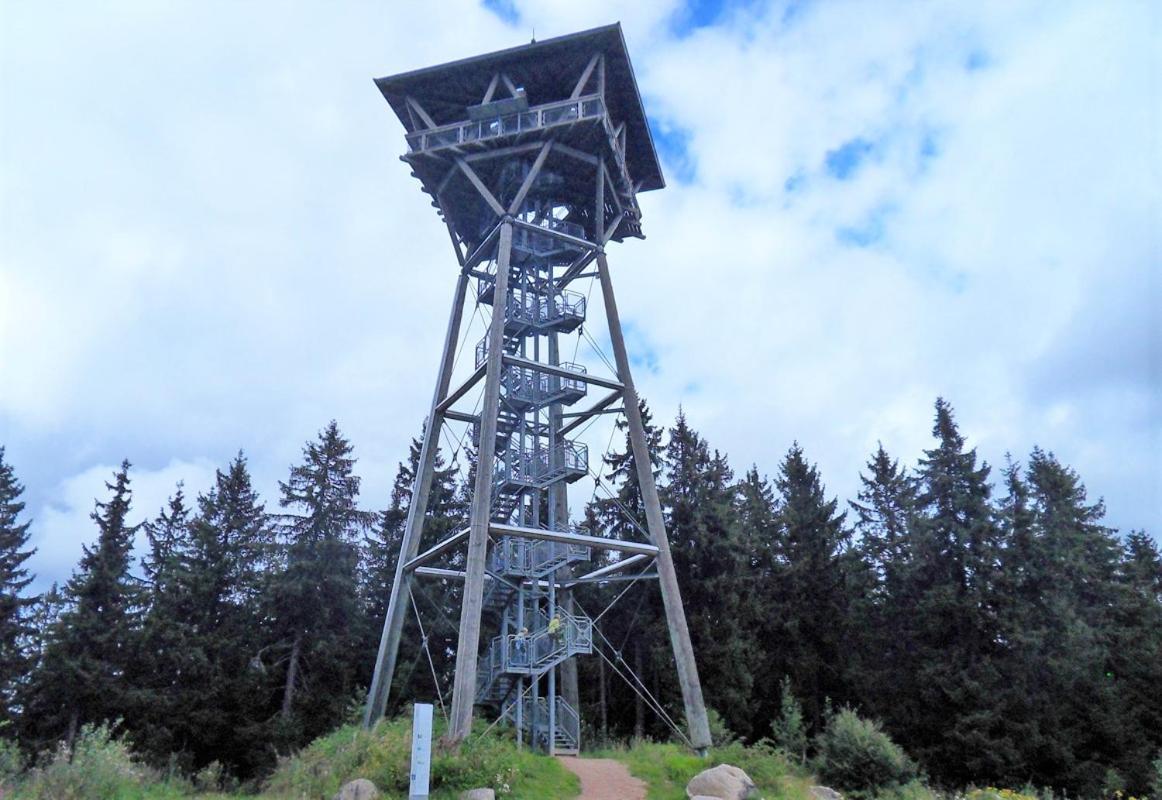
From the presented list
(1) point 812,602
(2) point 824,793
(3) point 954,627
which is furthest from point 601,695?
(2) point 824,793

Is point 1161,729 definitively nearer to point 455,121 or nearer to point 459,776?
point 459,776

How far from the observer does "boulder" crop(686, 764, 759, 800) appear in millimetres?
15617

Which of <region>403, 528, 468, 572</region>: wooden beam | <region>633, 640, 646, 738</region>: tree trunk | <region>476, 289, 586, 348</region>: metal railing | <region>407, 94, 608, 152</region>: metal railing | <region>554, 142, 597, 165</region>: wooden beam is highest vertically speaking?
<region>407, 94, 608, 152</region>: metal railing

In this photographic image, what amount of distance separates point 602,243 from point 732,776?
1352 centimetres

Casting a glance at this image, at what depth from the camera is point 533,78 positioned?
23.2m

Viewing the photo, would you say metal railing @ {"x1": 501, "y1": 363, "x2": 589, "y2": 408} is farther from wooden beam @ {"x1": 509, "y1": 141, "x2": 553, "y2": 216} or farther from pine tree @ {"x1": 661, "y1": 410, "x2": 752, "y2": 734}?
pine tree @ {"x1": 661, "y1": 410, "x2": 752, "y2": 734}

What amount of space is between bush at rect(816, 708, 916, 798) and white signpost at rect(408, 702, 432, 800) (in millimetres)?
12082

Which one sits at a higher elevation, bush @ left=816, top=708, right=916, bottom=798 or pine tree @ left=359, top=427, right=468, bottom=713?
pine tree @ left=359, top=427, right=468, bottom=713

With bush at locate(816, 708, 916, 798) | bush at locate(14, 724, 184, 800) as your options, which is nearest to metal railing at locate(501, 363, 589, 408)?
bush at locate(816, 708, 916, 798)

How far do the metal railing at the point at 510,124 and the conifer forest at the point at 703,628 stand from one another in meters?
14.9

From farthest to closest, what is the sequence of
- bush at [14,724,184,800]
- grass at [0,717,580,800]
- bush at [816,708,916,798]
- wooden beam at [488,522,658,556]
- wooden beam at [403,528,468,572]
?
1. wooden beam at [403,528,468,572]
2. wooden beam at [488,522,658,556]
3. bush at [816,708,916,798]
4. grass at [0,717,580,800]
5. bush at [14,724,184,800]

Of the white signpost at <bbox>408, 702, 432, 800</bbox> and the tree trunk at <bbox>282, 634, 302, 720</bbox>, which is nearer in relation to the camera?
the white signpost at <bbox>408, 702, 432, 800</bbox>

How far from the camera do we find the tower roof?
2208 centimetres

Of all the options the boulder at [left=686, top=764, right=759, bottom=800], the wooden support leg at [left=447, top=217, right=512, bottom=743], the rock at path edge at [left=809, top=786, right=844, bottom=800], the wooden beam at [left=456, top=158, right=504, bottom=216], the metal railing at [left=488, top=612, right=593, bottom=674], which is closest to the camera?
the boulder at [left=686, top=764, right=759, bottom=800]
